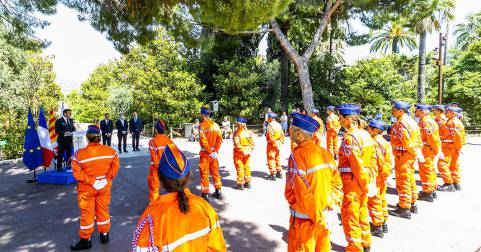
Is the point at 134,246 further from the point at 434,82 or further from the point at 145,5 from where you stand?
the point at 434,82

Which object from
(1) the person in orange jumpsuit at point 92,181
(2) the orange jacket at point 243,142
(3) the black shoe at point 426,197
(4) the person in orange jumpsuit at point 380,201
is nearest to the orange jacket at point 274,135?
(2) the orange jacket at point 243,142

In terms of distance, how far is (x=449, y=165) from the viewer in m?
7.18

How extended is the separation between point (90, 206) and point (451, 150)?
307 inches

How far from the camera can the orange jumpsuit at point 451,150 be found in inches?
271

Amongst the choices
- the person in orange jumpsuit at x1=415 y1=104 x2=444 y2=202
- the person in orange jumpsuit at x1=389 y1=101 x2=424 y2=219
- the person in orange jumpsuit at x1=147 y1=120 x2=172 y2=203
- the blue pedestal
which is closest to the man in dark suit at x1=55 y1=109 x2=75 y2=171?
the blue pedestal

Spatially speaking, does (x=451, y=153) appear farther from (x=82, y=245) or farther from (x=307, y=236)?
(x=82, y=245)

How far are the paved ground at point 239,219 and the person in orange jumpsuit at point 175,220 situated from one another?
2.75 meters

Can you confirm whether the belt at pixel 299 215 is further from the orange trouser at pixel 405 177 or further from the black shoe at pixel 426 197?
the black shoe at pixel 426 197

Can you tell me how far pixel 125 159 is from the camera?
11852 mm

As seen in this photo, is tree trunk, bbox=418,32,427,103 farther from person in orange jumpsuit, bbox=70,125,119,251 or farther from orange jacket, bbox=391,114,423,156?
person in orange jumpsuit, bbox=70,125,119,251

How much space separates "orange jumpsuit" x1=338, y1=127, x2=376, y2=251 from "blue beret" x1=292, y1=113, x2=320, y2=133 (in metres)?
1.17

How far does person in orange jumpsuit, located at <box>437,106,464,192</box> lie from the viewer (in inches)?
272

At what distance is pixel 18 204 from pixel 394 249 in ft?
25.2

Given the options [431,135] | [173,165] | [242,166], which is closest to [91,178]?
[173,165]
